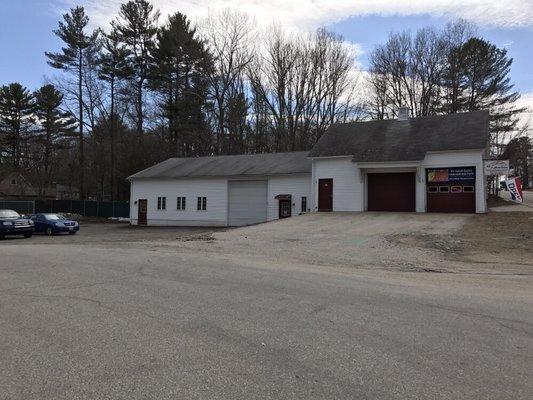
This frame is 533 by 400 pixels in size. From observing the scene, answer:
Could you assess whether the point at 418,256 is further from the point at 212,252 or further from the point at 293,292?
the point at 293,292

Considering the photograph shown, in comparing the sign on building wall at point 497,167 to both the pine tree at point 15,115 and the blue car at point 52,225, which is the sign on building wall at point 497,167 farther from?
the pine tree at point 15,115

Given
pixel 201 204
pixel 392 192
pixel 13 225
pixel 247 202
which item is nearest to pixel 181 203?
pixel 201 204

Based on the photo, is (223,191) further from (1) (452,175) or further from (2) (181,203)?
(1) (452,175)

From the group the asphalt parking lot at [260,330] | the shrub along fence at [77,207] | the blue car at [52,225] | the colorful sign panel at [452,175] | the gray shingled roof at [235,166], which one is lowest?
A: the asphalt parking lot at [260,330]

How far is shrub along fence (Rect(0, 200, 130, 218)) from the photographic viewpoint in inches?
2066

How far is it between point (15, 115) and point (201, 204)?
41173mm

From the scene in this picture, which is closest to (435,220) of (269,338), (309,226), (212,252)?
(309,226)

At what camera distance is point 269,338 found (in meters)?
5.76

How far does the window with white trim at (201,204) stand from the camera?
135ft

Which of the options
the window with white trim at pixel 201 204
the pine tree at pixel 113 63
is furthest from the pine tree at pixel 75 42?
the window with white trim at pixel 201 204

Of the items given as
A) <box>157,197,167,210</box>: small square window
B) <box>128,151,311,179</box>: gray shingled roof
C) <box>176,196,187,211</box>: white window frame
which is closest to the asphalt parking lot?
<box>128,151,311,179</box>: gray shingled roof

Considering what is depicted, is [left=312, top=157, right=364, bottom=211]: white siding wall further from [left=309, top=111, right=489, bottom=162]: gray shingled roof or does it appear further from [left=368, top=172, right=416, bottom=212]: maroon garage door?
[left=368, top=172, right=416, bottom=212]: maroon garage door

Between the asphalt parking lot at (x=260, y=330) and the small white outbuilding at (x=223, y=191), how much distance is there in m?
24.0

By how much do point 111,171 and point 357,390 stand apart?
56672mm
